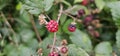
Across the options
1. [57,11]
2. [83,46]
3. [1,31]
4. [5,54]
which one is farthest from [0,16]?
[83,46]

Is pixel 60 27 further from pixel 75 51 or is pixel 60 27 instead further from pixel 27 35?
pixel 75 51

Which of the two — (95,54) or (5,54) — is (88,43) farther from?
(5,54)

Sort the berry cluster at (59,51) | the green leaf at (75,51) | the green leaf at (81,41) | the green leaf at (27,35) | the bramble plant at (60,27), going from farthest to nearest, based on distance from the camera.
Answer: the green leaf at (27,35)
the green leaf at (81,41)
the bramble plant at (60,27)
the green leaf at (75,51)
the berry cluster at (59,51)

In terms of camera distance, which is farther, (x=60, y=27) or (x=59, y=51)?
(x=60, y=27)

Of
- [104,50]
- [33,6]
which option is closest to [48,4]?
[33,6]

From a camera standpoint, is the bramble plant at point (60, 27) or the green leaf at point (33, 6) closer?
the green leaf at point (33, 6)

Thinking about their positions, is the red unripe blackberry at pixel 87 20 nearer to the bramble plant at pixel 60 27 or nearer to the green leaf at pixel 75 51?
the bramble plant at pixel 60 27

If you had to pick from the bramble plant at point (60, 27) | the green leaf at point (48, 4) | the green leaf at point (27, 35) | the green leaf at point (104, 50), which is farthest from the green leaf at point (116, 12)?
the green leaf at point (27, 35)

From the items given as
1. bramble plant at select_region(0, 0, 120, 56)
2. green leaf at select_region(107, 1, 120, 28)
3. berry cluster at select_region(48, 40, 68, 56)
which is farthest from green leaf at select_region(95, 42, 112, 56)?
berry cluster at select_region(48, 40, 68, 56)
